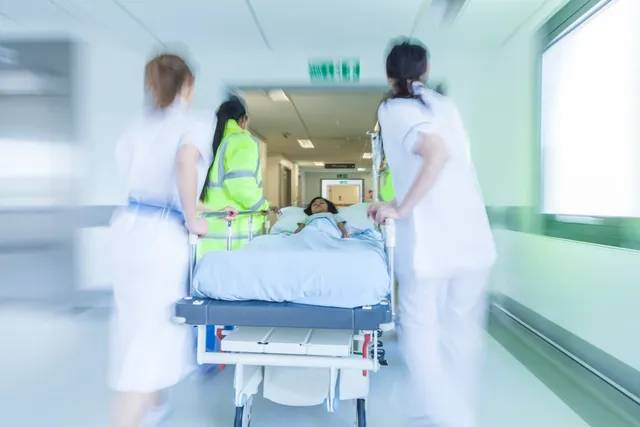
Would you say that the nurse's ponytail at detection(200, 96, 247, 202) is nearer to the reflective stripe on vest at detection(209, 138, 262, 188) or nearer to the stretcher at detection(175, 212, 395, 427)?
the reflective stripe on vest at detection(209, 138, 262, 188)

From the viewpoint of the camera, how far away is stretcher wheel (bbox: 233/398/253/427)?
5.82ft

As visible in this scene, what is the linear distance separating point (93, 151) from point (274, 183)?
8768 millimetres

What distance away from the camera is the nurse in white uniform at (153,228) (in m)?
1.43

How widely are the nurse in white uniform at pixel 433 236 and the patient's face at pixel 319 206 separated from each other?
2.03m

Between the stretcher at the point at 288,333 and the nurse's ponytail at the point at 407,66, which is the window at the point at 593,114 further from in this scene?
the stretcher at the point at 288,333

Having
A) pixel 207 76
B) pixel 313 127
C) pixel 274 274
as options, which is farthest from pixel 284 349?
pixel 313 127

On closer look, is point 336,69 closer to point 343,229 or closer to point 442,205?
point 343,229

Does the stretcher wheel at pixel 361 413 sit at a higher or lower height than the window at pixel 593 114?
lower

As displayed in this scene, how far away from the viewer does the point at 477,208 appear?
5.27 feet

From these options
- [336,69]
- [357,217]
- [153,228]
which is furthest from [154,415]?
[336,69]

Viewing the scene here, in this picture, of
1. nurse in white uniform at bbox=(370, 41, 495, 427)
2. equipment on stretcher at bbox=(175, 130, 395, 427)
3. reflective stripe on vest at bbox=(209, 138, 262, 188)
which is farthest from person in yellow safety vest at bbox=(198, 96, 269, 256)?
nurse in white uniform at bbox=(370, 41, 495, 427)

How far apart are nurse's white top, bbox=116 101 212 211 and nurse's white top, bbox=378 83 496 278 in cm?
64

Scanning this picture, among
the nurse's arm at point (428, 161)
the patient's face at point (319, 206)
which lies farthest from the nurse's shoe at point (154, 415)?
the patient's face at point (319, 206)

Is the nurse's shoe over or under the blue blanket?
under
